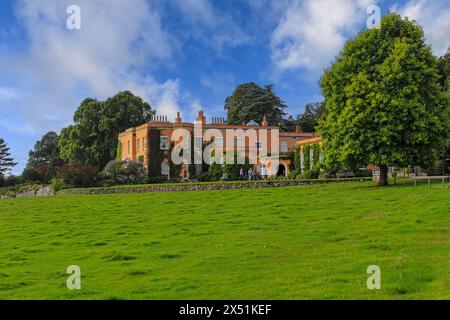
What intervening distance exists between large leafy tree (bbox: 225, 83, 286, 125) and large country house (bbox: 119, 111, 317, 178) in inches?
645

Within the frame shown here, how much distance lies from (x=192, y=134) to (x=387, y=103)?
32077 mm

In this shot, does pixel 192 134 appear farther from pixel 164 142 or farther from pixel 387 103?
pixel 387 103

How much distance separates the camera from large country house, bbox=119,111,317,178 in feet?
186

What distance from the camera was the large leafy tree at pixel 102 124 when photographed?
69812 mm

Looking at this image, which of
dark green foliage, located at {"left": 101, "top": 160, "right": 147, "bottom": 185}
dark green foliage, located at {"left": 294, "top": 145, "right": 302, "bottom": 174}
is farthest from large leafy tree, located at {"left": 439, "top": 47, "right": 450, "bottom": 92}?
dark green foliage, located at {"left": 101, "top": 160, "right": 147, "bottom": 185}

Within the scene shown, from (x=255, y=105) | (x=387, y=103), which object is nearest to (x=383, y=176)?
(x=387, y=103)

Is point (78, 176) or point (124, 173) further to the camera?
point (124, 173)

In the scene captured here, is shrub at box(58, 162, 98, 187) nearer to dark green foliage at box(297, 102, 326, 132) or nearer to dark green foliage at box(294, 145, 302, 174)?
dark green foliage at box(294, 145, 302, 174)

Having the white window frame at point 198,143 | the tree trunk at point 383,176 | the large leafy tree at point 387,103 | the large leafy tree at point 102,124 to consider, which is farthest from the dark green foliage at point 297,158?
the large leafy tree at point 102,124

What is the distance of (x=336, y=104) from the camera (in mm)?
30156

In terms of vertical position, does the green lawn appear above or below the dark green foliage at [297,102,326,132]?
below

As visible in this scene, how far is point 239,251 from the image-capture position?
1210 centimetres

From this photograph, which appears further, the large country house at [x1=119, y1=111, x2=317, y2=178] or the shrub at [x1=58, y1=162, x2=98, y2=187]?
the large country house at [x1=119, y1=111, x2=317, y2=178]
